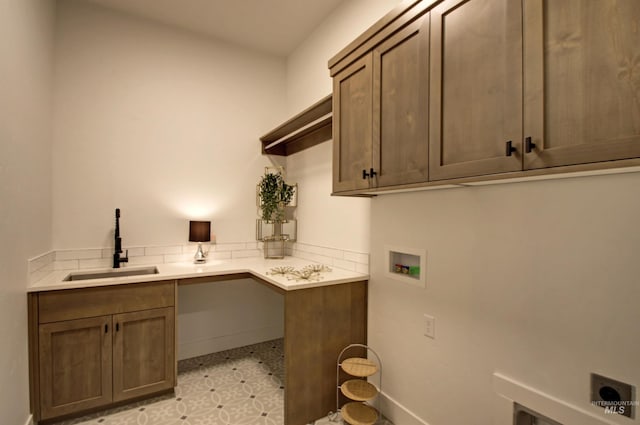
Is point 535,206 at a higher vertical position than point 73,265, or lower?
higher

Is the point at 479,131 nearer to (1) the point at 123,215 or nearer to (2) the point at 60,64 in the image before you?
(1) the point at 123,215

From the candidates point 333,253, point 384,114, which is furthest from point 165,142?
point 384,114

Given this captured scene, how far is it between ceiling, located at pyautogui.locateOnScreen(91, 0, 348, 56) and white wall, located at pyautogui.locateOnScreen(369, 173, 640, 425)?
1.93 metres

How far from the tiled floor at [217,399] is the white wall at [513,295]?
3.05 feet

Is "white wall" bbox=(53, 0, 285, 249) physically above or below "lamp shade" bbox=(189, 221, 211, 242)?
above

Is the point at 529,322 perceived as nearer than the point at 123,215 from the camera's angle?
Yes

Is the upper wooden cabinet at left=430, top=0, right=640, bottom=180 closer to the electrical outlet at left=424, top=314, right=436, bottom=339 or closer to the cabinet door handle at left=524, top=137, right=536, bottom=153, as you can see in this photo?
the cabinet door handle at left=524, top=137, right=536, bottom=153

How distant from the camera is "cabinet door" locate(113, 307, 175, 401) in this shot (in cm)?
213

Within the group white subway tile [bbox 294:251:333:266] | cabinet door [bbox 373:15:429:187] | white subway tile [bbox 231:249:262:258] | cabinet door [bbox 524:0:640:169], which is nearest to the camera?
cabinet door [bbox 524:0:640:169]

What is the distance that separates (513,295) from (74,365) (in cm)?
262

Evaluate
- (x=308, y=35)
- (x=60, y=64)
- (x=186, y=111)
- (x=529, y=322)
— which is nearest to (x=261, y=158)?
(x=186, y=111)

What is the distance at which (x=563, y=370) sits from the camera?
1235 millimetres

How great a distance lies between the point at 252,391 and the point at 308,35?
128 inches

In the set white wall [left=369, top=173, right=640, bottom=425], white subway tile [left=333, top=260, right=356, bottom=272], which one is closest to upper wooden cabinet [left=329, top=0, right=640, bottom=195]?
white wall [left=369, top=173, right=640, bottom=425]
